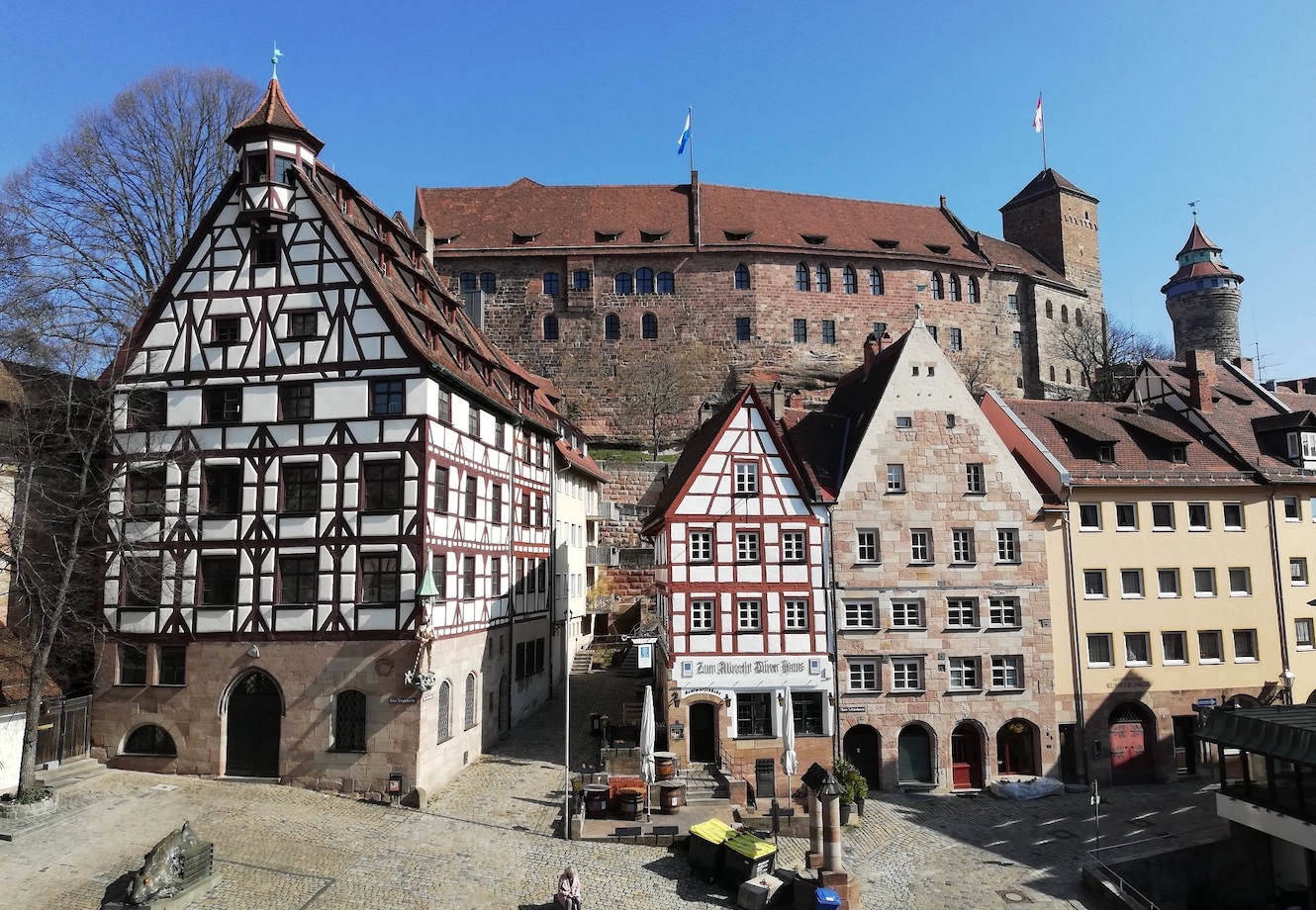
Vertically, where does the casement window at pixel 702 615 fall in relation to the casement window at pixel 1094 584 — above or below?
below

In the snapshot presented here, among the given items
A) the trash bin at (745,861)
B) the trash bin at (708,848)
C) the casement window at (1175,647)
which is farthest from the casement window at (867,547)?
the trash bin at (745,861)

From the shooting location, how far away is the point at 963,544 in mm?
27188

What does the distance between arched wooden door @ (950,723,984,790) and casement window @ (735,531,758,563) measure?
7.43m

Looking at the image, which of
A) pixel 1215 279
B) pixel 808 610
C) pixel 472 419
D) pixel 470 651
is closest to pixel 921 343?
pixel 808 610

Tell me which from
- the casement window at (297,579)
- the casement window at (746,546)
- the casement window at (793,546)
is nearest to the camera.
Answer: the casement window at (297,579)

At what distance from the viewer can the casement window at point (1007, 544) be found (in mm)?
27219

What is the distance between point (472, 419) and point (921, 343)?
13.2m

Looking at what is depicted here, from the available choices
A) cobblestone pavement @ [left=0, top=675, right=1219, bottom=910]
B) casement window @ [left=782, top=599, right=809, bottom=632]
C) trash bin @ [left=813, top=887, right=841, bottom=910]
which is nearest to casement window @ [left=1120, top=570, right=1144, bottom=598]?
cobblestone pavement @ [left=0, top=675, right=1219, bottom=910]

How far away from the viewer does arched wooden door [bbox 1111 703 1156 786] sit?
89.9ft

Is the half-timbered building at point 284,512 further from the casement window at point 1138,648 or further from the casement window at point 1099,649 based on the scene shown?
the casement window at point 1138,648

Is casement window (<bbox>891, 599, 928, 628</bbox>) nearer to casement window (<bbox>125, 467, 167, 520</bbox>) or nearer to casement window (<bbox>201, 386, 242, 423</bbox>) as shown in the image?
casement window (<bbox>201, 386, 242, 423</bbox>)

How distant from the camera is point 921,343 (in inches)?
1103

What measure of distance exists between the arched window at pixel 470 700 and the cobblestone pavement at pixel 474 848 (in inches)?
44.8

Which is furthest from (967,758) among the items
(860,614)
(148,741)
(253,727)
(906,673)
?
(148,741)
